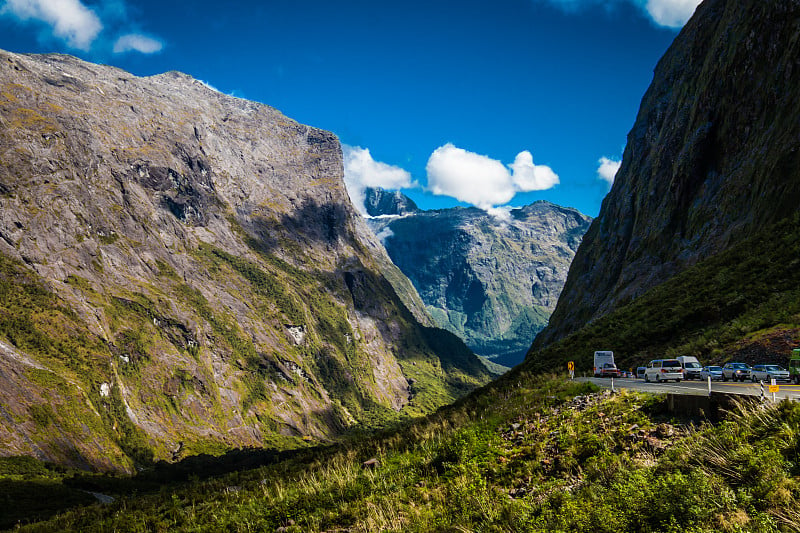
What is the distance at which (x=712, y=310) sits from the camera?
3491 centimetres

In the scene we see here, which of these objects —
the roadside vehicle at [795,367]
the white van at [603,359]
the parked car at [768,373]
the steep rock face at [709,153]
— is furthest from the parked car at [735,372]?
the steep rock face at [709,153]

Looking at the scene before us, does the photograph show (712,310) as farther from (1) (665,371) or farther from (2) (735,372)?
(1) (665,371)

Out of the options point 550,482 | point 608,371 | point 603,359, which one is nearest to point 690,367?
point 608,371

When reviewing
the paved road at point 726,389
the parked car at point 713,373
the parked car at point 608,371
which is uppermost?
the paved road at point 726,389

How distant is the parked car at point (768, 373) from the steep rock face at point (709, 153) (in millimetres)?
30820

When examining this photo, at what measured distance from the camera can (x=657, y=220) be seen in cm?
9156

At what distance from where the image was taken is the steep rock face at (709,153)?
57.3 m

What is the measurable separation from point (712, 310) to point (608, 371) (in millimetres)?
9509

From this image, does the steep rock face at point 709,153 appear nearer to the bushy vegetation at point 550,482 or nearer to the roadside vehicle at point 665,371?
the roadside vehicle at point 665,371

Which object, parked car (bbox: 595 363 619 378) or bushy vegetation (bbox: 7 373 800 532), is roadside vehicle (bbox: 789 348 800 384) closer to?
parked car (bbox: 595 363 619 378)

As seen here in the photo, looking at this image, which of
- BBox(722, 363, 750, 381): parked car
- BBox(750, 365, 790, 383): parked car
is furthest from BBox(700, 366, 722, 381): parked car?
BBox(750, 365, 790, 383): parked car

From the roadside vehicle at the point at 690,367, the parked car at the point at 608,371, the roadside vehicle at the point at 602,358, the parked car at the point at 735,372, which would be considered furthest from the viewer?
the roadside vehicle at the point at 602,358

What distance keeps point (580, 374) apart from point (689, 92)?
8864 centimetres

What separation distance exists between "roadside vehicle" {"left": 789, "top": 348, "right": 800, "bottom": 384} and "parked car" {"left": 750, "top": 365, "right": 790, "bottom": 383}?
22 centimetres
